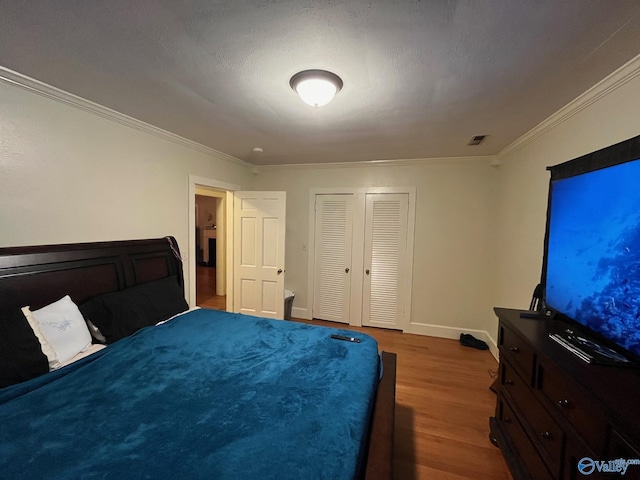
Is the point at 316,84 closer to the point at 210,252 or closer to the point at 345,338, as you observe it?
the point at 345,338

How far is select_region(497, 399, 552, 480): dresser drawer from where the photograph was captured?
4.39ft

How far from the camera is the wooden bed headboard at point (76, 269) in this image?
164 centimetres

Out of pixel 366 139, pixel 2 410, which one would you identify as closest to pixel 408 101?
pixel 366 139

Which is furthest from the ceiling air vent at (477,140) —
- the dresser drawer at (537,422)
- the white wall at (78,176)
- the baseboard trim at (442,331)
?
the white wall at (78,176)

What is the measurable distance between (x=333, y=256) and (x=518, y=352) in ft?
9.00

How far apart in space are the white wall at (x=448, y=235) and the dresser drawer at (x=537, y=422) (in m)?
1.99

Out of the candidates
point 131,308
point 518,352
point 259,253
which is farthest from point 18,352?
point 518,352

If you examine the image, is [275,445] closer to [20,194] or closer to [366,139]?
[20,194]

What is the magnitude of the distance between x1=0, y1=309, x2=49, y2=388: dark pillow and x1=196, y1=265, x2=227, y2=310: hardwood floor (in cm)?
327

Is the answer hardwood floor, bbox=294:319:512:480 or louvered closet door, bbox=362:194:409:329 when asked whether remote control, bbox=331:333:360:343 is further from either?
louvered closet door, bbox=362:194:409:329

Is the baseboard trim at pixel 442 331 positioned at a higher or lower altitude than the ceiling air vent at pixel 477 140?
lower

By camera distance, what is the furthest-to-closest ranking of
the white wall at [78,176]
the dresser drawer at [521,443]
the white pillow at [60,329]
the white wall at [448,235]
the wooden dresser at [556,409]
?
the white wall at [448,235], the white wall at [78,176], the white pillow at [60,329], the dresser drawer at [521,443], the wooden dresser at [556,409]

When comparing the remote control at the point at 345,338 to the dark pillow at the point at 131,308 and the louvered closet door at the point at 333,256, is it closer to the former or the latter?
the dark pillow at the point at 131,308

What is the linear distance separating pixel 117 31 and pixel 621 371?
2718 mm
